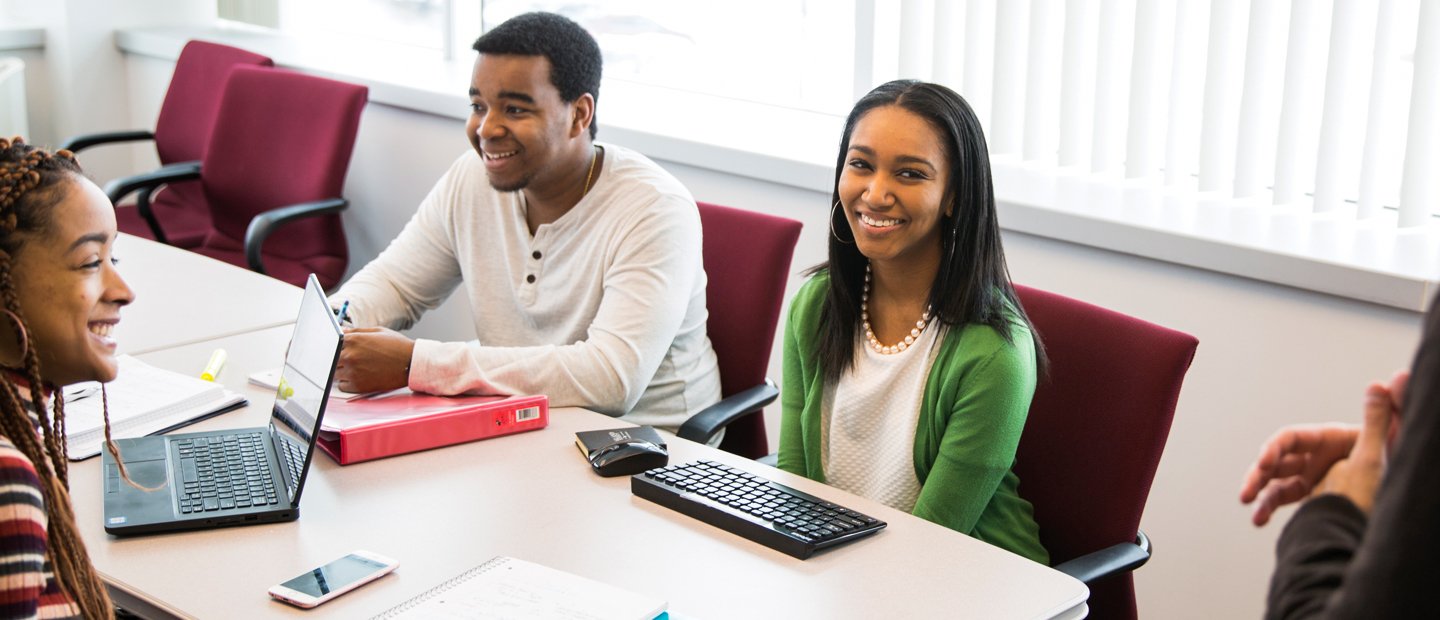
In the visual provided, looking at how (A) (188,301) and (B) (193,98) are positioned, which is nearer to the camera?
(A) (188,301)

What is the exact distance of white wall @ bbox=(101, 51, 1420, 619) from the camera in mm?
2273

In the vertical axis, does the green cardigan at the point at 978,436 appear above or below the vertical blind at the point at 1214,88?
below

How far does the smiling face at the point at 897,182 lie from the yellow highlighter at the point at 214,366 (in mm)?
1034

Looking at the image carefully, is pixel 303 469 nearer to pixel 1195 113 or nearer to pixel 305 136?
pixel 1195 113

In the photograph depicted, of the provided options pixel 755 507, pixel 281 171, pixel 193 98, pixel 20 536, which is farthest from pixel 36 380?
pixel 193 98

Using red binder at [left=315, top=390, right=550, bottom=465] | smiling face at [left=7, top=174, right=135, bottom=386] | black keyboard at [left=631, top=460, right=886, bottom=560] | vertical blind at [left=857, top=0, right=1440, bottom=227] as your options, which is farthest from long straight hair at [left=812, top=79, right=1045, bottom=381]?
smiling face at [left=7, top=174, right=135, bottom=386]

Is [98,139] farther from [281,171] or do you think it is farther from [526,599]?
[526,599]

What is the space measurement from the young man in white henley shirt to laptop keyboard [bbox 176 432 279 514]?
0.76 ft

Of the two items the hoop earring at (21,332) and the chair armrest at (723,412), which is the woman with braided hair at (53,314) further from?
the chair armrest at (723,412)

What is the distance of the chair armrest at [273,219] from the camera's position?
3271 millimetres

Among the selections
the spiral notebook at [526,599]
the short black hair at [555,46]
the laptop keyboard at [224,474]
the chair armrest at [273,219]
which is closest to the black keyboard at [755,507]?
the spiral notebook at [526,599]

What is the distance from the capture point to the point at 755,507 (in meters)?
1.63

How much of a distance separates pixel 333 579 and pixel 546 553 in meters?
0.23

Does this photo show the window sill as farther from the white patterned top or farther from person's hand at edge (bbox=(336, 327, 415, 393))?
person's hand at edge (bbox=(336, 327, 415, 393))
